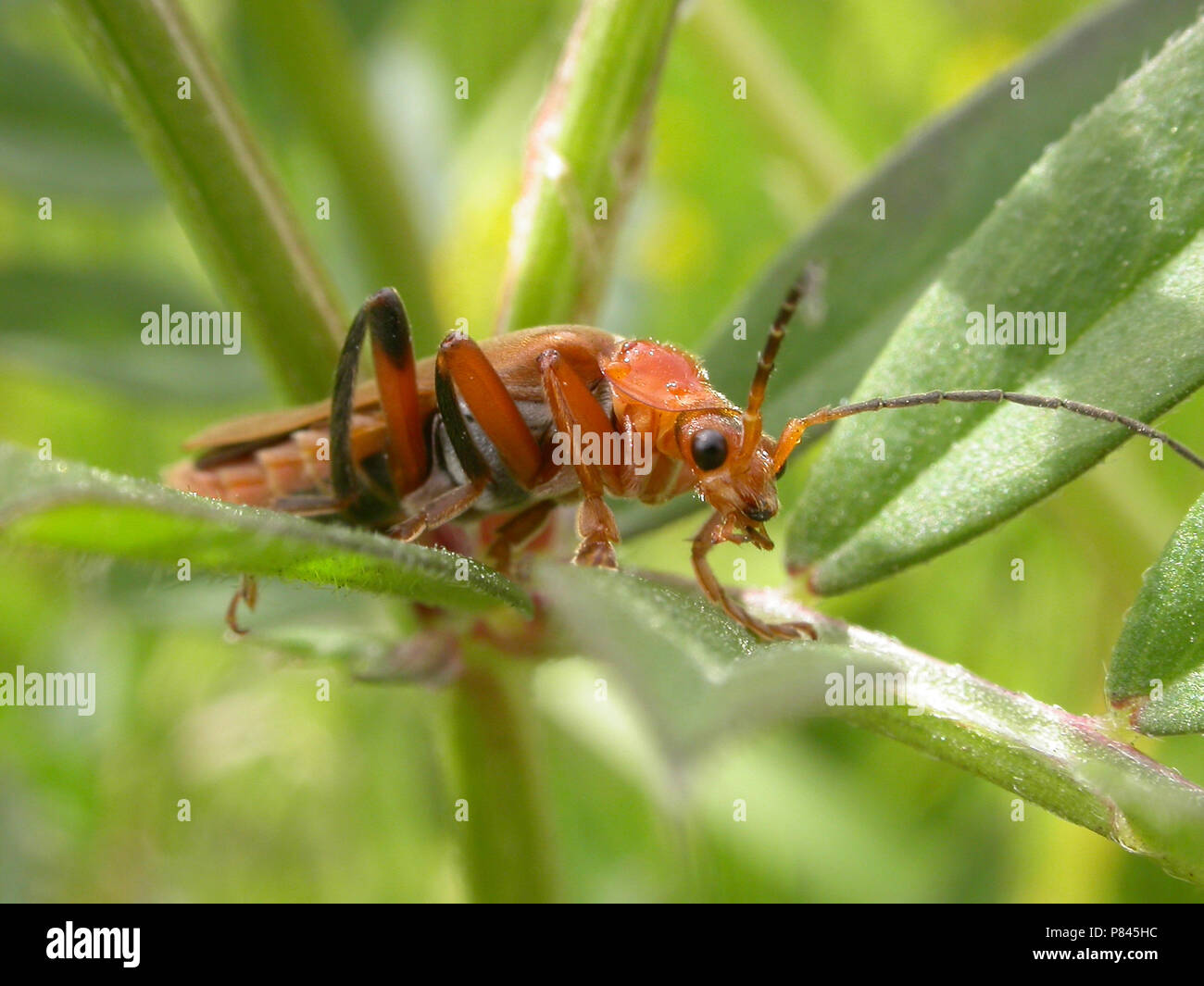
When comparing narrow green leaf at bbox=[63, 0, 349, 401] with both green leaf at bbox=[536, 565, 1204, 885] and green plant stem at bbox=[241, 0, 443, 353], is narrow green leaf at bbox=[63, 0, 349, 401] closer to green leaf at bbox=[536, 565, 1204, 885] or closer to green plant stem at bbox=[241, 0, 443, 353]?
green plant stem at bbox=[241, 0, 443, 353]

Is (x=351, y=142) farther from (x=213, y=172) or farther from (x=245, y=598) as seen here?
(x=245, y=598)

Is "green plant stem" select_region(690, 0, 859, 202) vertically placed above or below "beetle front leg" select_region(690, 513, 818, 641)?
above

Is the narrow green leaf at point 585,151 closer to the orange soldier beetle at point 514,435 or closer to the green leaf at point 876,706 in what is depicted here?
the orange soldier beetle at point 514,435

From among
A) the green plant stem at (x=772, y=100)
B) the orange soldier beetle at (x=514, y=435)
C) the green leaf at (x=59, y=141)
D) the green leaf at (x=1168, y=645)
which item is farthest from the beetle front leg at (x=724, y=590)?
the green leaf at (x=59, y=141)

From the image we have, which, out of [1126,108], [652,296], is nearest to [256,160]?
[1126,108]

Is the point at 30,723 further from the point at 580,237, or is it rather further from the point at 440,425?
the point at 580,237

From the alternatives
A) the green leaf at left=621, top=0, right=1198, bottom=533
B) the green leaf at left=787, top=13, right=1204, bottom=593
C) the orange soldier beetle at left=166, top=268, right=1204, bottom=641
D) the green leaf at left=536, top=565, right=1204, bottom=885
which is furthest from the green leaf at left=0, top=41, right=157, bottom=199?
the green leaf at left=787, top=13, right=1204, bottom=593
